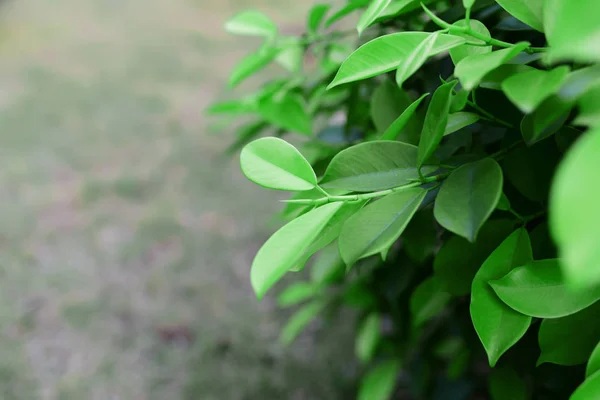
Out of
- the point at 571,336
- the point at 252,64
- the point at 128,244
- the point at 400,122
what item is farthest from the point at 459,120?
the point at 128,244

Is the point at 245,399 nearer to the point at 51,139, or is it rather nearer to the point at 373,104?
the point at 373,104

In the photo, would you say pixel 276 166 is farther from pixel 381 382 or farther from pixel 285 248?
pixel 381 382

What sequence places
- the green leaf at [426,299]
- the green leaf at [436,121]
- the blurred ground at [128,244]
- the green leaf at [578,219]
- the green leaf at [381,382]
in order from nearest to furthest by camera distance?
1. the green leaf at [578,219]
2. the green leaf at [436,121]
3. the green leaf at [426,299]
4. the green leaf at [381,382]
5. the blurred ground at [128,244]

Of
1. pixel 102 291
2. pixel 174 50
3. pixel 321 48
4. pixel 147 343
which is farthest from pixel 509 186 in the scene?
pixel 174 50

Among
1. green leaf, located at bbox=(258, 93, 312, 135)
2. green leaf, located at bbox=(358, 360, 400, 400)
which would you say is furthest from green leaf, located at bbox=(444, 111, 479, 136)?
green leaf, located at bbox=(358, 360, 400, 400)

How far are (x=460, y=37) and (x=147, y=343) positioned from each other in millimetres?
777

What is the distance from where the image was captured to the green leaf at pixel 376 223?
243 millimetres

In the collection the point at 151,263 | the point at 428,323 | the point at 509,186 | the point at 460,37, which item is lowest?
the point at 151,263

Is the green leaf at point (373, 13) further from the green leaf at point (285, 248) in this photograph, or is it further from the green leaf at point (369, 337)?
the green leaf at point (369, 337)

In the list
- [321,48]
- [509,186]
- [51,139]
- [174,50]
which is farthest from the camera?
[174,50]

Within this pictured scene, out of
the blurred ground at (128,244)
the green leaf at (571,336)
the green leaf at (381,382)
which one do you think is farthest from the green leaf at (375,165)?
the blurred ground at (128,244)

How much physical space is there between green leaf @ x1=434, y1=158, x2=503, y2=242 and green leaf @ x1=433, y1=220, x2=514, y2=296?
6 cm

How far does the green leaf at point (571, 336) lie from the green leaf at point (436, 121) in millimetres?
119

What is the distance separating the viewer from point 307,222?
0.76 ft
